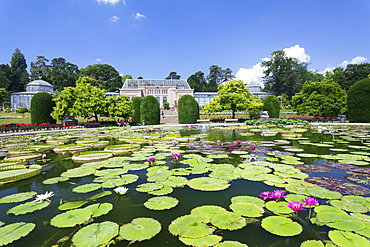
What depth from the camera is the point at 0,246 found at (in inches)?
62.1

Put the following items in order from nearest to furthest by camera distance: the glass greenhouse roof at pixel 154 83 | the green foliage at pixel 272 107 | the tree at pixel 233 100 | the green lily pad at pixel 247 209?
the green lily pad at pixel 247 209 → the tree at pixel 233 100 → the green foliage at pixel 272 107 → the glass greenhouse roof at pixel 154 83

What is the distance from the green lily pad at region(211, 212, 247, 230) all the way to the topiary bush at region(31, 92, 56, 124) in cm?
1996

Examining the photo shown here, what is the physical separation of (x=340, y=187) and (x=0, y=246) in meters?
4.01

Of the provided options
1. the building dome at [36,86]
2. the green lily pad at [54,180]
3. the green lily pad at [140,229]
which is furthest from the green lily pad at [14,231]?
the building dome at [36,86]

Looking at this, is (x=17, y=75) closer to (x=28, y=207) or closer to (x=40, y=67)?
(x=40, y=67)

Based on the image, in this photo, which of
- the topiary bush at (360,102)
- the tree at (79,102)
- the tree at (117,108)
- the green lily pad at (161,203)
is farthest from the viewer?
the tree at (117,108)

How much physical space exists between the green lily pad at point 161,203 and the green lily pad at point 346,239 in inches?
60.8

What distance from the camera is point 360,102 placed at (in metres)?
15.6

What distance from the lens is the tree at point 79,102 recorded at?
16698mm

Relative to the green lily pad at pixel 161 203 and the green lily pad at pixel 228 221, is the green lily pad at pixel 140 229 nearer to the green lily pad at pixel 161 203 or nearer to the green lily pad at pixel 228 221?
the green lily pad at pixel 161 203

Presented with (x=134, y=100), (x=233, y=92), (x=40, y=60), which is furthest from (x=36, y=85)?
(x=233, y=92)

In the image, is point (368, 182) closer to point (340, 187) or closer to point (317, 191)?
point (340, 187)

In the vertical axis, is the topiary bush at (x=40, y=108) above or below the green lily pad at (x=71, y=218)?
above

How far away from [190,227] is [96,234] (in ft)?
2.82
